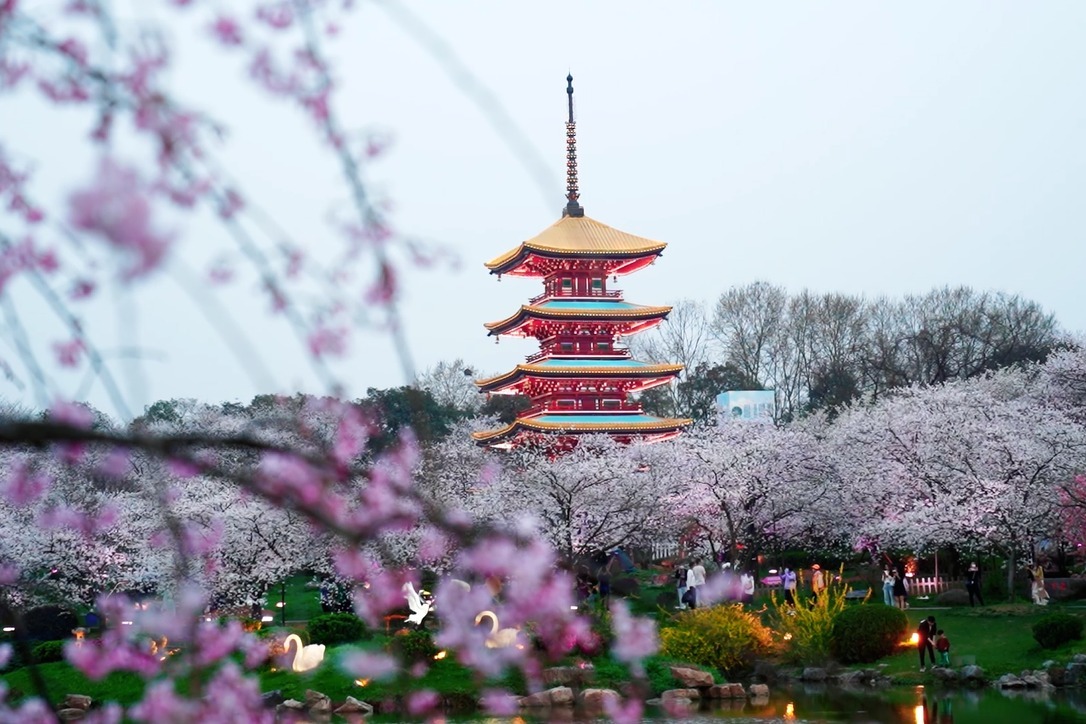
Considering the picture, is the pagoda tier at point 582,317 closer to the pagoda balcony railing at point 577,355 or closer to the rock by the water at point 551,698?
the pagoda balcony railing at point 577,355

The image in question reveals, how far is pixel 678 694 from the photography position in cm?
2112

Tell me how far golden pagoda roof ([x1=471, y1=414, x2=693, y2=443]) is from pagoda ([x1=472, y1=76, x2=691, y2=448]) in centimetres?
3

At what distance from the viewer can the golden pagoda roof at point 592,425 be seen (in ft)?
124

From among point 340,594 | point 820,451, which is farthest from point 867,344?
point 340,594

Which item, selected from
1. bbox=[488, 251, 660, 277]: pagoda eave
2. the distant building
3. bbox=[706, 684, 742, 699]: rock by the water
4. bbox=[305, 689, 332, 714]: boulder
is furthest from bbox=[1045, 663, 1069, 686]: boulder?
the distant building

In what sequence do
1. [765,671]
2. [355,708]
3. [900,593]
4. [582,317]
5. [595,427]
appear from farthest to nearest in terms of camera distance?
[582,317]
[595,427]
[900,593]
[765,671]
[355,708]

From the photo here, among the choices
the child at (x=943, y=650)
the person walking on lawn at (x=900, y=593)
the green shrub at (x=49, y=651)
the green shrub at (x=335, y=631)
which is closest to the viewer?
the child at (x=943, y=650)

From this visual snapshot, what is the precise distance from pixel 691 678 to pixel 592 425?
1693 cm

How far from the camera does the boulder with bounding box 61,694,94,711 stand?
21.6 metres

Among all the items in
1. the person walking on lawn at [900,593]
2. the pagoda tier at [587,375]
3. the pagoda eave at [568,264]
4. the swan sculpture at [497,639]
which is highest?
the pagoda eave at [568,264]

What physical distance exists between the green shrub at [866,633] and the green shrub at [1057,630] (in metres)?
2.46

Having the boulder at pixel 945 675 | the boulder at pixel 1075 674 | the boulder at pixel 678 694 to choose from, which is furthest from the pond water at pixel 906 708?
the boulder at pixel 1075 674

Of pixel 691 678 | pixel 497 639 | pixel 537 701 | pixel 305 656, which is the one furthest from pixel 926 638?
pixel 497 639

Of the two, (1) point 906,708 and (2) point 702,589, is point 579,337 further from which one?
(1) point 906,708
